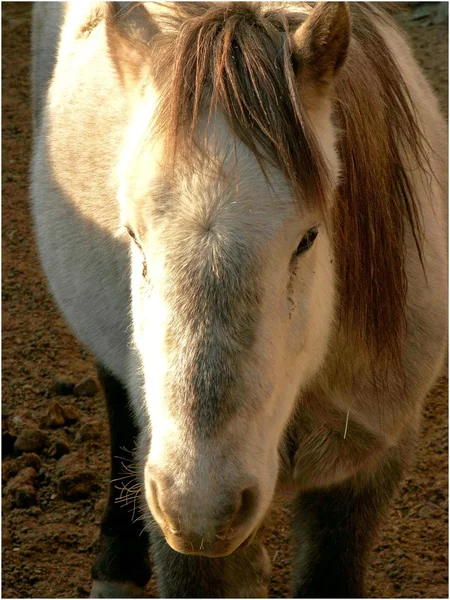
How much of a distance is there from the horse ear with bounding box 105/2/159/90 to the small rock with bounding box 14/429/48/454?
2.28 meters

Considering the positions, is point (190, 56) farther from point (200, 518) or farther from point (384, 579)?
point (384, 579)

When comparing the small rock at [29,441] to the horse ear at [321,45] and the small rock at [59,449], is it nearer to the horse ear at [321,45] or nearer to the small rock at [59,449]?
the small rock at [59,449]

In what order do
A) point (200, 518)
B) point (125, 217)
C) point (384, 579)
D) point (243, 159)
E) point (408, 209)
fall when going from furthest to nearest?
point (384, 579) < point (408, 209) < point (125, 217) < point (243, 159) < point (200, 518)

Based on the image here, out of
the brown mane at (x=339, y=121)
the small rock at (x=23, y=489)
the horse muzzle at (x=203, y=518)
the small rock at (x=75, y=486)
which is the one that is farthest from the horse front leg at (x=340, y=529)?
the small rock at (x=23, y=489)

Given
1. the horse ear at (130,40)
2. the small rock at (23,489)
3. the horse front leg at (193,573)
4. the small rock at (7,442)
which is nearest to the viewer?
the horse ear at (130,40)

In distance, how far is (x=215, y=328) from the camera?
76.2 inches

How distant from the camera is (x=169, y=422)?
1964 millimetres

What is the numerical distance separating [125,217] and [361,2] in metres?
1.09

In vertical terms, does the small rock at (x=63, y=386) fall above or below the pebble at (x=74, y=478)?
below

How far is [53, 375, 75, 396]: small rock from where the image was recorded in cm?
473

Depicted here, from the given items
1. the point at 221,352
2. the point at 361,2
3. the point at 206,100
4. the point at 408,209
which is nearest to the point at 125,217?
the point at 206,100

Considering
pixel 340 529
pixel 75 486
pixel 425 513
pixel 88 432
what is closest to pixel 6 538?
pixel 75 486

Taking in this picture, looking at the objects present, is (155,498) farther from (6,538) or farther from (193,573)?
(6,538)

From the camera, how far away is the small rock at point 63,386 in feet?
15.5
